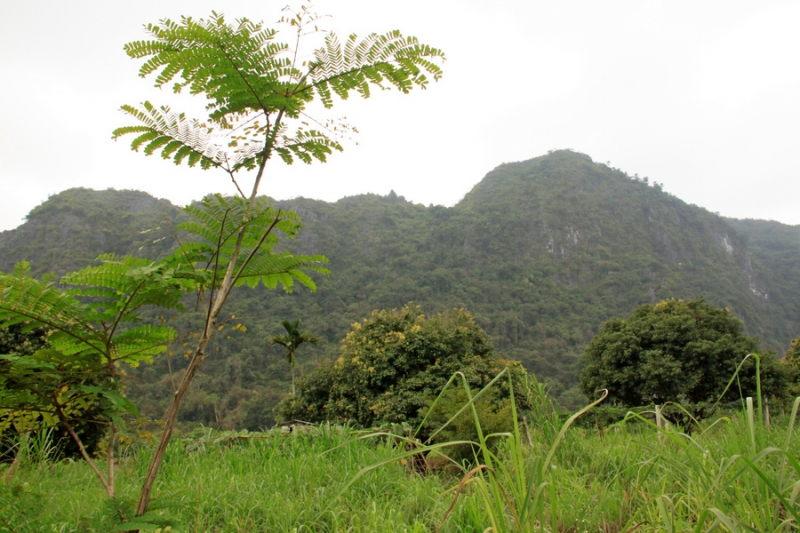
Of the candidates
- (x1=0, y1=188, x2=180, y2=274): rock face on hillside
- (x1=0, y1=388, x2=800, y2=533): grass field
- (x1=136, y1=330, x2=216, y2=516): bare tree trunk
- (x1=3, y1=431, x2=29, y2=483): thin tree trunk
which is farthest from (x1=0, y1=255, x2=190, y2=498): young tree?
(x1=0, y1=188, x2=180, y2=274): rock face on hillside

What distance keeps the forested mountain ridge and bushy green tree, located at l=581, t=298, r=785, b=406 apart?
17.8 meters

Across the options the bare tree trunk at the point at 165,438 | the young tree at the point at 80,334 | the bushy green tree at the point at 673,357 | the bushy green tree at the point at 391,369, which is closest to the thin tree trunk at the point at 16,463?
the young tree at the point at 80,334

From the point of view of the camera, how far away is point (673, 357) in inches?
642

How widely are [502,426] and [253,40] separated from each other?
17.2ft

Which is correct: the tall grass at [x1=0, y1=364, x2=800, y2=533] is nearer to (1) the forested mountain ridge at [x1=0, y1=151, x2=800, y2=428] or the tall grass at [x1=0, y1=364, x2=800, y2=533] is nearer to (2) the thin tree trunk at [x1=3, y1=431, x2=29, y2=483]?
(2) the thin tree trunk at [x1=3, y1=431, x2=29, y2=483]

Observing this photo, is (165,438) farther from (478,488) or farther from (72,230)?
(72,230)

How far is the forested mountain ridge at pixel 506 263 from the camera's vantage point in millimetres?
48844

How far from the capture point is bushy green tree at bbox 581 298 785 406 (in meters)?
15.5

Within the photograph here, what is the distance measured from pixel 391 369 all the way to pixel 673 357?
10351 millimetres

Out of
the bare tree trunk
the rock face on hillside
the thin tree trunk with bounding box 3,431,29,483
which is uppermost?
the rock face on hillside

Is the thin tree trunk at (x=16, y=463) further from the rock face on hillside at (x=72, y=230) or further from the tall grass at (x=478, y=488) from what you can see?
the rock face on hillside at (x=72, y=230)

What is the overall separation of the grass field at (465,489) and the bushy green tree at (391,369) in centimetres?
871

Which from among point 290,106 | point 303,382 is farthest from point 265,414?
point 290,106

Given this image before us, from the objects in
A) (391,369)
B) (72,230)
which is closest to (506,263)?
(72,230)
